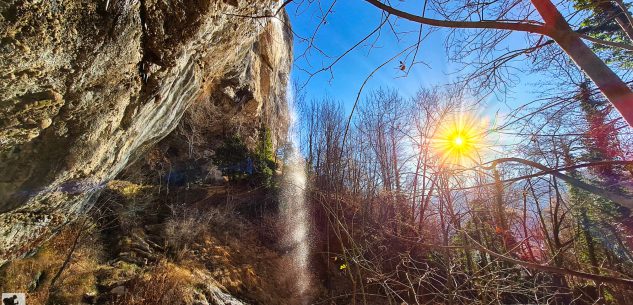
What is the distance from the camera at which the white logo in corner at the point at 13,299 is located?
228 inches

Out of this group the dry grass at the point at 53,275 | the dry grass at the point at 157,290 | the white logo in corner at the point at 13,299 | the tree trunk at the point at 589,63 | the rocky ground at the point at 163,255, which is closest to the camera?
the tree trunk at the point at 589,63

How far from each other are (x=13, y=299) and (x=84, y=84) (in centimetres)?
589

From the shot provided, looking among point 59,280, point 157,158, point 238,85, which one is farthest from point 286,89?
point 59,280

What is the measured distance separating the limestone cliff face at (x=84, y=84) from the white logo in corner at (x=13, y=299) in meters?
2.43

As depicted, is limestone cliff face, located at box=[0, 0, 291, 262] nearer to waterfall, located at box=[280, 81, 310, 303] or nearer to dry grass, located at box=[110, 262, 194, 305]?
dry grass, located at box=[110, 262, 194, 305]

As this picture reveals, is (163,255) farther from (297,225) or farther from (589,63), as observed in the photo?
(589,63)

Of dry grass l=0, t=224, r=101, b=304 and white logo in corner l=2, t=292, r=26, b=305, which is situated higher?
dry grass l=0, t=224, r=101, b=304

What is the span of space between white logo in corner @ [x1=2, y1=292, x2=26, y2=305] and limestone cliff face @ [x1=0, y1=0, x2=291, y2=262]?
95.8 inches

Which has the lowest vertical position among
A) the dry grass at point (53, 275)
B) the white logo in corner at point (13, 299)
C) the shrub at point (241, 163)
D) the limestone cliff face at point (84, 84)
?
the white logo in corner at point (13, 299)

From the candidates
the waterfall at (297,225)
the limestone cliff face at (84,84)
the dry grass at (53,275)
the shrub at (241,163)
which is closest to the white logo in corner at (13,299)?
the dry grass at (53,275)

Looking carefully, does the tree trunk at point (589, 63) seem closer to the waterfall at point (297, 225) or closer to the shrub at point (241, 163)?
the waterfall at point (297, 225)

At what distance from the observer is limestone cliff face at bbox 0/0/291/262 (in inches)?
88.1

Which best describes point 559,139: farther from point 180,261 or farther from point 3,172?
point 180,261

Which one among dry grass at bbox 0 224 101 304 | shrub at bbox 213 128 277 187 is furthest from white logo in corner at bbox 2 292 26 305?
shrub at bbox 213 128 277 187
